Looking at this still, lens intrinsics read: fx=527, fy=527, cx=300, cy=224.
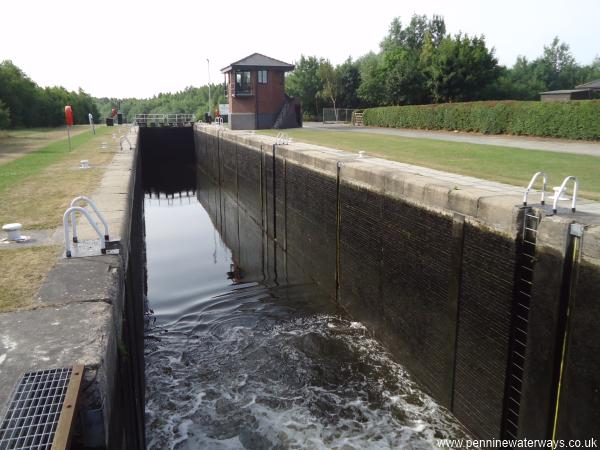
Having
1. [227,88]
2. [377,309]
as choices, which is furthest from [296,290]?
[227,88]

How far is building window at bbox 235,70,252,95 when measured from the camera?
106 ft

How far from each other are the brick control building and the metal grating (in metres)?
30.3

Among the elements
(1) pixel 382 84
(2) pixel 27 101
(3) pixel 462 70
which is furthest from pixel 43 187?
(2) pixel 27 101

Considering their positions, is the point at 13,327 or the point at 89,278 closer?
the point at 13,327

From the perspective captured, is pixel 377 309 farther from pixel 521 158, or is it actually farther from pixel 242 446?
pixel 521 158

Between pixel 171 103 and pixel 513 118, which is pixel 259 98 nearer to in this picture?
pixel 513 118

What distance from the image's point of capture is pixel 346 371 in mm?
6895

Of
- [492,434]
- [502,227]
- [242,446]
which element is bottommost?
[242,446]

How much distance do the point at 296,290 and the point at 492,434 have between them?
5.65 m

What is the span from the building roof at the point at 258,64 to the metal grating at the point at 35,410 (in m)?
30.8

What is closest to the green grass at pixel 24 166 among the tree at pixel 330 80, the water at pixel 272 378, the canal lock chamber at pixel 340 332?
the canal lock chamber at pixel 340 332

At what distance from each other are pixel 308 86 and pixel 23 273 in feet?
147

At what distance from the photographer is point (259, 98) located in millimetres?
32469

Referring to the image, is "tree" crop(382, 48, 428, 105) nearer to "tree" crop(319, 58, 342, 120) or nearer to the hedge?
the hedge
